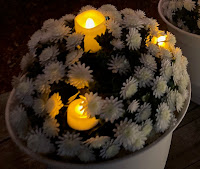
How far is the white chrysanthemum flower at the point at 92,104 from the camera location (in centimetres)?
81

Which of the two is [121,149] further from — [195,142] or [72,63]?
[195,142]

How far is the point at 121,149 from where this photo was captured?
91 centimetres

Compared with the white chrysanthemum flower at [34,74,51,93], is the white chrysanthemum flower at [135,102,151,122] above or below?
below

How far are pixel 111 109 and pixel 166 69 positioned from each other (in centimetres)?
23

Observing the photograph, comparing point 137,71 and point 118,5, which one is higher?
point 137,71

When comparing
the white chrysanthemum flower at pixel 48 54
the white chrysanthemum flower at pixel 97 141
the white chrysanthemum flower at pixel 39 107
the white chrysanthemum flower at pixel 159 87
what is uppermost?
the white chrysanthemum flower at pixel 48 54

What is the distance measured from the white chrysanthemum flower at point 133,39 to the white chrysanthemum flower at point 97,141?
0.29m

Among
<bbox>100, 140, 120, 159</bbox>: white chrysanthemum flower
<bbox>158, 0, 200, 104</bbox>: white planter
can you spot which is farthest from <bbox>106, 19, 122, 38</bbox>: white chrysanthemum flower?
<bbox>158, 0, 200, 104</bbox>: white planter

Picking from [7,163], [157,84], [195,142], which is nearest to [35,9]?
[7,163]

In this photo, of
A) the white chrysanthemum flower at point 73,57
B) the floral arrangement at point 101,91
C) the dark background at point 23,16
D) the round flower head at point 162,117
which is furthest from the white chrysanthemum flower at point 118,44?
the dark background at point 23,16

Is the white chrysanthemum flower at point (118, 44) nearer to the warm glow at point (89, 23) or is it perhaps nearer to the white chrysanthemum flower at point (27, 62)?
the warm glow at point (89, 23)

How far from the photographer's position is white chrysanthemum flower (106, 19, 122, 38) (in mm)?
954

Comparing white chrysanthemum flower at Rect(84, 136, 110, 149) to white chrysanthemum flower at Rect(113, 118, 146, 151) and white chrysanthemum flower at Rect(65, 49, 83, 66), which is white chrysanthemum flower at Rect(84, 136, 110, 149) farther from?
white chrysanthemum flower at Rect(65, 49, 83, 66)

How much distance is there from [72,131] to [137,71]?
263mm
